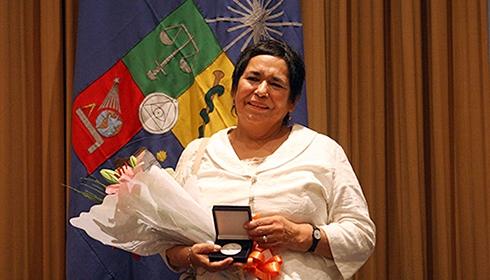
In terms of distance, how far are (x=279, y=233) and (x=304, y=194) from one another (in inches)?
5.7

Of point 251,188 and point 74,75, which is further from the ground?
point 74,75

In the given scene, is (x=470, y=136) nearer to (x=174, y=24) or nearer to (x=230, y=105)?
(x=230, y=105)

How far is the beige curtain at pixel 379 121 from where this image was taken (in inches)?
114

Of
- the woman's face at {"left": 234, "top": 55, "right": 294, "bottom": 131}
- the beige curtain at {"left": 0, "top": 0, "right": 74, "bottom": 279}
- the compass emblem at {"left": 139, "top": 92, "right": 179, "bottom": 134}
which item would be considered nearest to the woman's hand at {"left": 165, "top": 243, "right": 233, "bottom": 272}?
the woman's face at {"left": 234, "top": 55, "right": 294, "bottom": 131}

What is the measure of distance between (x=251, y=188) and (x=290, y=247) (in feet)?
0.66

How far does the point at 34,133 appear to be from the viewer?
9.62 feet

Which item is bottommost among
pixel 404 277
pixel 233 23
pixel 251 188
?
pixel 404 277

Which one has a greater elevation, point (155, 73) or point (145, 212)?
point (155, 73)

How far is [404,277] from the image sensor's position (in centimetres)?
300

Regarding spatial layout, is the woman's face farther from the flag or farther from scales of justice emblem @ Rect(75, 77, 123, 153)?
scales of justice emblem @ Rect(75, 77, 123, 153)

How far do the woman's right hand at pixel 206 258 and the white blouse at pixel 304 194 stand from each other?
3.6 inches

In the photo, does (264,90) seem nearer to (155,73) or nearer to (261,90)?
(261,90)

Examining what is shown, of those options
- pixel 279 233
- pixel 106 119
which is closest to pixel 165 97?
pixel 106 119

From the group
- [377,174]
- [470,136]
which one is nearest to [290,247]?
[377,174]
